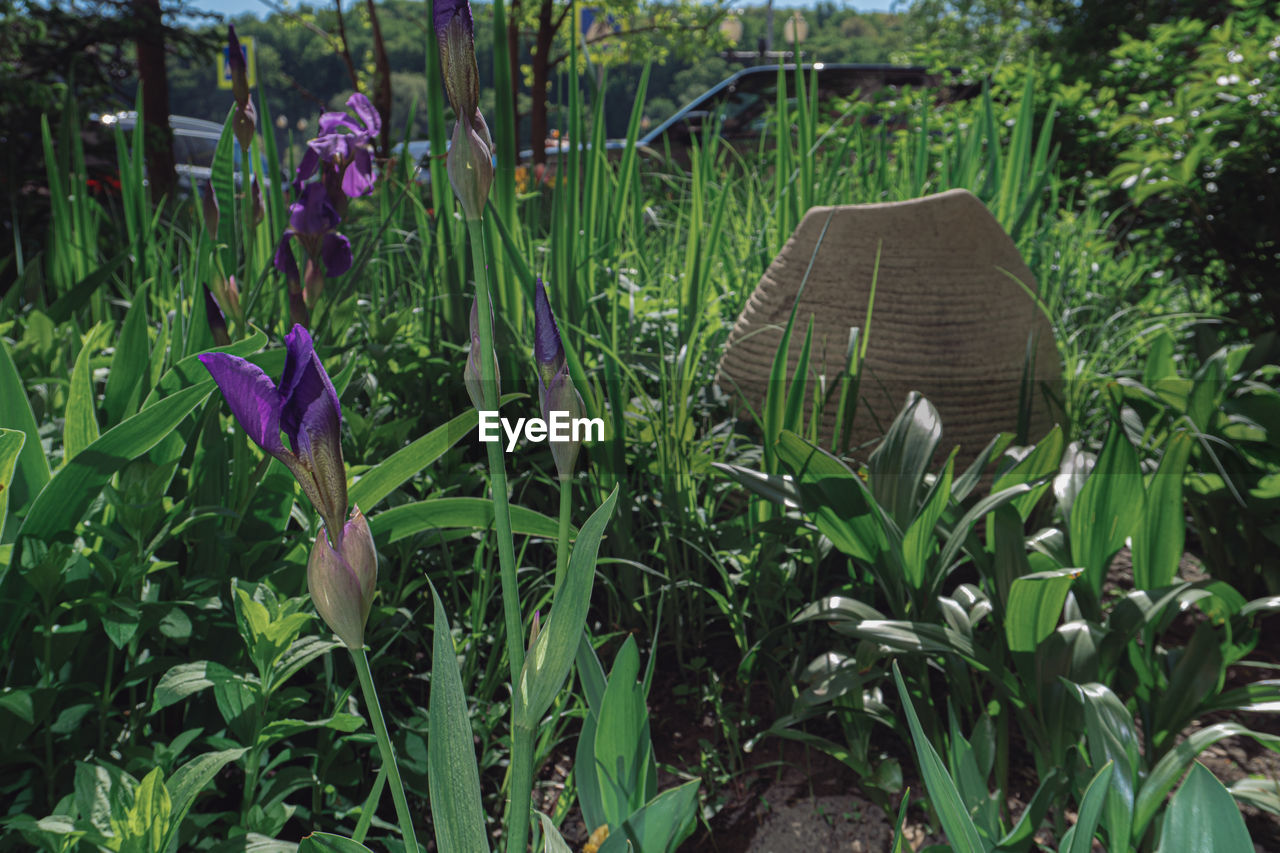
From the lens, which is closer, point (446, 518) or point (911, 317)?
point (446, 518)

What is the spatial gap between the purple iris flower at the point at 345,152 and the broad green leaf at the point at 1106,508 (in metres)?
1.12

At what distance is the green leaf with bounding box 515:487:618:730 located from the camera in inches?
19.4

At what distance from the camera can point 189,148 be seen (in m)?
11.3

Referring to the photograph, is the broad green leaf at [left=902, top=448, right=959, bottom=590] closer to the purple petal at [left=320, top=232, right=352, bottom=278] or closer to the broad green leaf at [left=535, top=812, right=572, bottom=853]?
the broad green leaf at [left=535, top=812, right=572, bottom=853]

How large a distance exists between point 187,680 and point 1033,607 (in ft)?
3.04

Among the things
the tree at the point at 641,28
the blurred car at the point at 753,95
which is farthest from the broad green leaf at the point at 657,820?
the tree at the point at 641,28

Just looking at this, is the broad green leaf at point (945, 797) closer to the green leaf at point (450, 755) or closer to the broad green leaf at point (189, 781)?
the green leaf at point (450, 755)

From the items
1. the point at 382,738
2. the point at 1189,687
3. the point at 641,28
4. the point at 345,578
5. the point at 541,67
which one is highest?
the point at 641,28

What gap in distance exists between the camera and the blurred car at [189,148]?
205cm

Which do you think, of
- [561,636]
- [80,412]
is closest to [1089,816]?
[561,636]

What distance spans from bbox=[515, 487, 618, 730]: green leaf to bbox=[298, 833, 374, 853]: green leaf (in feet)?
0.54

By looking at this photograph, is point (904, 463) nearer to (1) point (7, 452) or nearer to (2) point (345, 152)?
(2) point (345, 152)

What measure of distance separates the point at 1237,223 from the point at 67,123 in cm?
306

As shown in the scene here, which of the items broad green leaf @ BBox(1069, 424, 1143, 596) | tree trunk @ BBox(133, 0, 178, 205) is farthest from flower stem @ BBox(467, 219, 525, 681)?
tree trunk @ BBox(133, 0, 178, 205)
